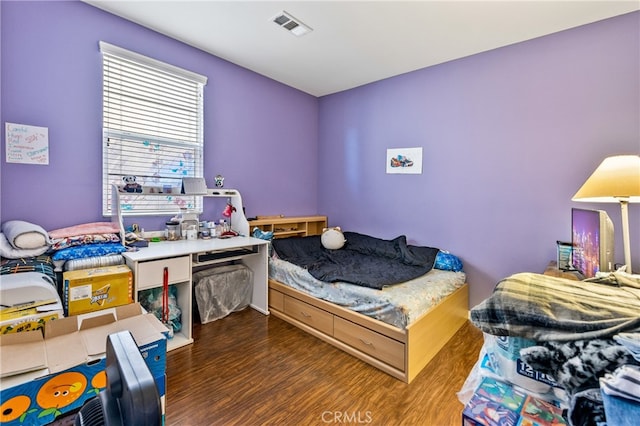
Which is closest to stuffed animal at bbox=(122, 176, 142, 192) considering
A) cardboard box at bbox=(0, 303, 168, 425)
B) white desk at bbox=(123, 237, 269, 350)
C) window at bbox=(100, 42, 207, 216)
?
window at bbox=(100, 42, 207, 216)

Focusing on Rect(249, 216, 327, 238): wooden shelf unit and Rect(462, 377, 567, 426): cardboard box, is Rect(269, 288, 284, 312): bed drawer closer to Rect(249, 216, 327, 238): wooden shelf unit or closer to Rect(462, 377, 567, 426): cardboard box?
Rect(249, 216, 327, 238): wooden shelf unit

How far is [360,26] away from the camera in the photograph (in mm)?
2463

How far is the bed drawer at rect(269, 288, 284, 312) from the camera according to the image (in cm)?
284

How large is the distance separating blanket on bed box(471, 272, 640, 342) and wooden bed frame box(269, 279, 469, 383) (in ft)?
3.82

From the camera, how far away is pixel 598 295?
32.8 inches

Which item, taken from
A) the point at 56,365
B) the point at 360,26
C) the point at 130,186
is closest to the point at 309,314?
the point at 56,365

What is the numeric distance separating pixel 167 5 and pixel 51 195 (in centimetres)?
170

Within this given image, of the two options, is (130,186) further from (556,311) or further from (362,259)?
(556,311)

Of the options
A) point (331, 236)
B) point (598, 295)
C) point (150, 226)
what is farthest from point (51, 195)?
point (598, 295)

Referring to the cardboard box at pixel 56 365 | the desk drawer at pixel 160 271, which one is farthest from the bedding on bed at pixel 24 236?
the cardboard box at pixel 56 365

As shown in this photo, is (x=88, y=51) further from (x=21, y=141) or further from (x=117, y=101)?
(x=21, y=141)

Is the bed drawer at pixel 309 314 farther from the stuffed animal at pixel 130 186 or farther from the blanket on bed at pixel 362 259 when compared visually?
the stuffed animal at pixel 130 186

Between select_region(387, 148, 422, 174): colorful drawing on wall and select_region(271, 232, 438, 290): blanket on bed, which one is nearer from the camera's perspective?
select_region(271, 232, 438, 290): blanket on bed

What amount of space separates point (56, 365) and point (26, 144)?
1.72 meters
